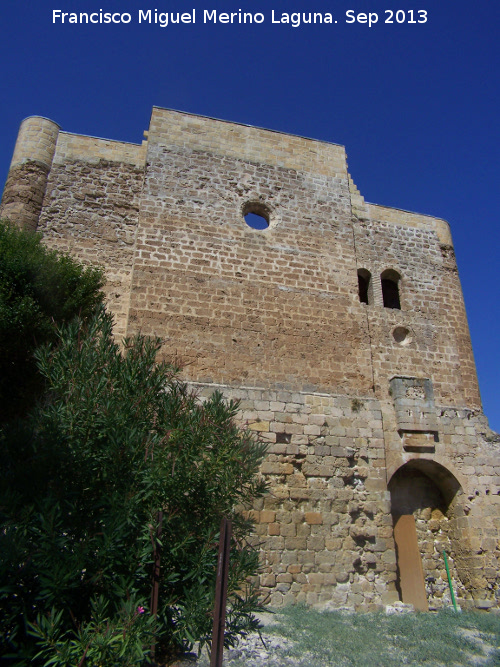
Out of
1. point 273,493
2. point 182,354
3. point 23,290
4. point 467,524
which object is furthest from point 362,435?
point 23,290

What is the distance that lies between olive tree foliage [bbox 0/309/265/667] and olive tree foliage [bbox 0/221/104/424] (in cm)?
239

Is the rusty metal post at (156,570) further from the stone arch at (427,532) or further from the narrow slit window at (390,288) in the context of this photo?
the narrow slit window at (390,288)

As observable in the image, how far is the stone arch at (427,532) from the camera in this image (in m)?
9.47

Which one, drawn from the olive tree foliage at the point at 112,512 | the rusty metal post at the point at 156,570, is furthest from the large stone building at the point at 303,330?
the rusty metal post at the point at 156,570

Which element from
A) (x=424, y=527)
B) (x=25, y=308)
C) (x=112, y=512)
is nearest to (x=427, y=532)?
(x=424, y=527)

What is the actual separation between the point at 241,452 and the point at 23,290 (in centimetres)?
472

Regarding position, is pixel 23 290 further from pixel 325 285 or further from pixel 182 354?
pixel 325 285

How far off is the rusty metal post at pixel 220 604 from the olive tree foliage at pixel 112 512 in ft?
2.56

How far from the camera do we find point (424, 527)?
10.1 meters

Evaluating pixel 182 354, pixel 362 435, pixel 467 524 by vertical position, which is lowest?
pixel 467 524

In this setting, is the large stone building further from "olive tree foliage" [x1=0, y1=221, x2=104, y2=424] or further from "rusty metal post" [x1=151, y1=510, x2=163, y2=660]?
"rusty metal post" [x1=151, y1=510, x2=163, y2=660]

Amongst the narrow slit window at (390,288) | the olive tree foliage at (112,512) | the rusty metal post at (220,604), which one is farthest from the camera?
the narrow slit window at (390,288)

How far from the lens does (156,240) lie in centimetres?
991

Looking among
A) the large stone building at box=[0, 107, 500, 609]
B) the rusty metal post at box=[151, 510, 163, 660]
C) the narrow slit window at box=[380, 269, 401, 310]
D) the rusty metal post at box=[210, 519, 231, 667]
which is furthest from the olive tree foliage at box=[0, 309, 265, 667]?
the narrow slit window at box=[380, 269, 401, 310]
